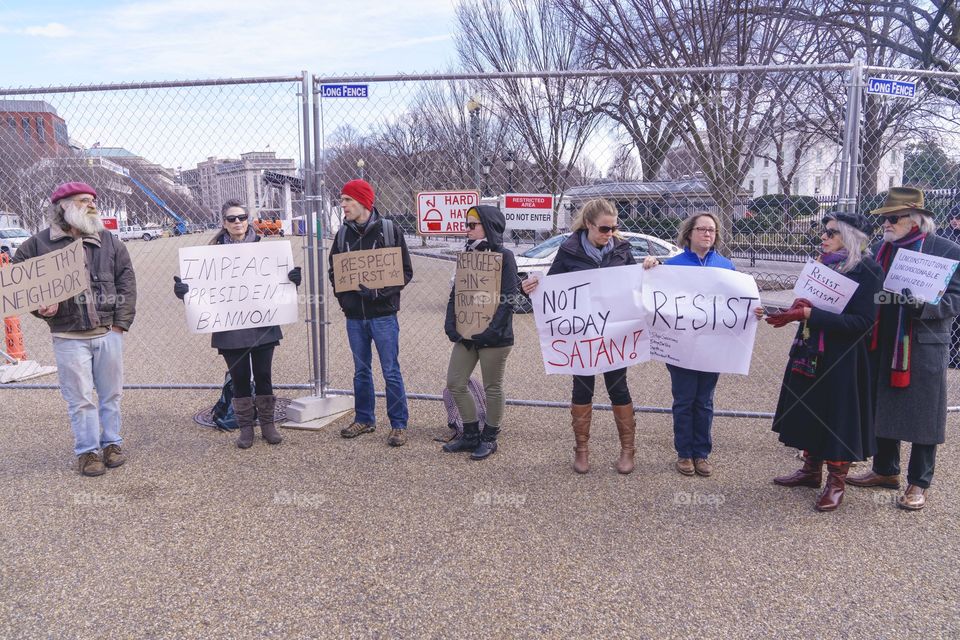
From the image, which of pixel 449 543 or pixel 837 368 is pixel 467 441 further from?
pixel 837 368

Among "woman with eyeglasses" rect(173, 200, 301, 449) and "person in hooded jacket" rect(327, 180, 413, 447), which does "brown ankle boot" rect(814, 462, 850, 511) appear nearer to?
"person in hooded jacket" rect(327, 180, 413, 447)

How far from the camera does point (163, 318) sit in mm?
11352

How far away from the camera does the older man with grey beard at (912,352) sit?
3.83 meters

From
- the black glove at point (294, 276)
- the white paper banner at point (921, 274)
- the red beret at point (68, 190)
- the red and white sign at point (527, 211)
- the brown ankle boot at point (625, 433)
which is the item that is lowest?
the brown ankle boot at point (625, 433)

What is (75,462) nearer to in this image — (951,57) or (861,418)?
(861,418)

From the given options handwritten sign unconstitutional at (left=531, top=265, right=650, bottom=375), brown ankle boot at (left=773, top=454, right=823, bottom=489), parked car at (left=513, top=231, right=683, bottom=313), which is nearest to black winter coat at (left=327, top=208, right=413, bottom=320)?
handwritten sign unconstitutional at (left=531, top=265, right=650, bottom=375)

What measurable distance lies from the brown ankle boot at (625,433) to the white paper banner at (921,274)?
176cm

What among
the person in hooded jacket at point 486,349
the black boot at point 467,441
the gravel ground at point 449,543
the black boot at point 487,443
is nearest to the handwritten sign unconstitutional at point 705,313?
the gravel ground at point 449,543

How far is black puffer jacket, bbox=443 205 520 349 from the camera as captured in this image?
4582 millimetres

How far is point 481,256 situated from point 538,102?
954 cm

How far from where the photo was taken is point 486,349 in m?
4.67

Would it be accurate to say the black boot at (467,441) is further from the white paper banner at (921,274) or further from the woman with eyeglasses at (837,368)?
the white paper banner at (921,274)

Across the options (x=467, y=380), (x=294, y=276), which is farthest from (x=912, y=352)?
(x=294, y=276)

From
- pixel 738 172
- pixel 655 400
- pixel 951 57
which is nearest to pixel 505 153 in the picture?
pixel 738 172
